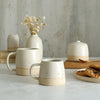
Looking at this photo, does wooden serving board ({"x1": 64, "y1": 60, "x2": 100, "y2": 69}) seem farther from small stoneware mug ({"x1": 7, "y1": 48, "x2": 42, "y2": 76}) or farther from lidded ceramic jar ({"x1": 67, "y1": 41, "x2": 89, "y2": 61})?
small stoneware mug ({"x1": 7, "y1": 48, "x2": 42, "y2": 76})

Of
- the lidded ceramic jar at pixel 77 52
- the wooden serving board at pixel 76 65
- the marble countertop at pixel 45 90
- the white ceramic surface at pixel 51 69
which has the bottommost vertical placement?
the marble countertop at pixel 45 90

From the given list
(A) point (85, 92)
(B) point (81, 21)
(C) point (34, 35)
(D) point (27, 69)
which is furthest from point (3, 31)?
(A) point (85, 92)

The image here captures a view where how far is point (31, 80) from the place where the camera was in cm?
98

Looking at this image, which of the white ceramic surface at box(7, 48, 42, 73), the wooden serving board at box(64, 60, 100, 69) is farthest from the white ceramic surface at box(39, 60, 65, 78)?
the wooden serving board at box(64, 60, 100, 69)

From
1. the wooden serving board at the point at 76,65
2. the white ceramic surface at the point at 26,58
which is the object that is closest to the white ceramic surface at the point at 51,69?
the white ceramic surface at the point at 26,58

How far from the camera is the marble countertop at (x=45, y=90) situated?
0.73 m

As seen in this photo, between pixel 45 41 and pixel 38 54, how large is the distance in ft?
5.42

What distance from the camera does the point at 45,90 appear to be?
0.81 metres

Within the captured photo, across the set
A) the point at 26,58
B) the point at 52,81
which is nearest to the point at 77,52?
the point at 26,58

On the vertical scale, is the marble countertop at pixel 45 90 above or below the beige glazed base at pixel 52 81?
below

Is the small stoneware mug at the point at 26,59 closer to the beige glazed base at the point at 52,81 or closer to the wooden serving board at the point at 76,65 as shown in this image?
the beige glazed base at the point at 52,81

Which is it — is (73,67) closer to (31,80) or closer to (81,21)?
(31,80)

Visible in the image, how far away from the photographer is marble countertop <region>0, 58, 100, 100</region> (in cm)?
73

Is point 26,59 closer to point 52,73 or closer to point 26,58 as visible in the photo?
point 26,58
